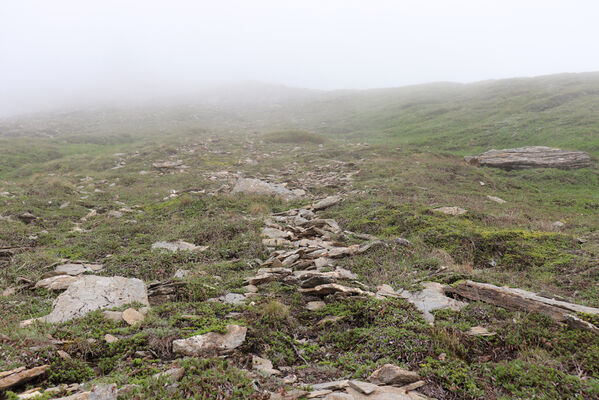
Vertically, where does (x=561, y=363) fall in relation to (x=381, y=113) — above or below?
below

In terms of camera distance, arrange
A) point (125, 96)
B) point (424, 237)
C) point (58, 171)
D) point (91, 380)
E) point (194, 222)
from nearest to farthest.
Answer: point (91, 380) < point (424, 237) < point (194, 222) < point (58, 171) < point (125, 96)

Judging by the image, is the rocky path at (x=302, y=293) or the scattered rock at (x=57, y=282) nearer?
the rocky path at (x=302, y=293)

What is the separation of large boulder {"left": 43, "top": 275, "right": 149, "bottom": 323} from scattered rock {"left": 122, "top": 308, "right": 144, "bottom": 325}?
1.96ft

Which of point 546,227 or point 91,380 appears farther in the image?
point 546,227

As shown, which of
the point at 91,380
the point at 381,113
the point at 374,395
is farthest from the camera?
the point at 381,113

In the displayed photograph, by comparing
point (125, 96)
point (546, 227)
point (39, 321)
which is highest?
point (125, 96)

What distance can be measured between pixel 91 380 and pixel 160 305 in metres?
2.31

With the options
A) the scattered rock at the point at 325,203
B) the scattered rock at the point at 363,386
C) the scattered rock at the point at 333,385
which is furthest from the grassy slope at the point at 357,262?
the scattered rock at the point at 325,203

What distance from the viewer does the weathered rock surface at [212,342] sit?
4934 mm

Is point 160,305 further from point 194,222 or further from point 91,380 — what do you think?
point 194,222

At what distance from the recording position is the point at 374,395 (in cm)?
405

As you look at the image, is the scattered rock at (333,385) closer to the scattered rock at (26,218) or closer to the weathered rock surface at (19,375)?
the weathered rock surface at (19,375)

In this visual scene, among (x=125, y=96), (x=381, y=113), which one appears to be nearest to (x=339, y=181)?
→ (x=381, y=113)

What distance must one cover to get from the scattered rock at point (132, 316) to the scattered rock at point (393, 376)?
4.45 metres
